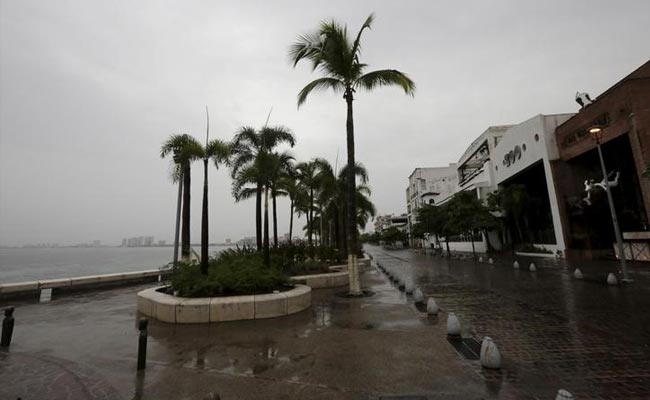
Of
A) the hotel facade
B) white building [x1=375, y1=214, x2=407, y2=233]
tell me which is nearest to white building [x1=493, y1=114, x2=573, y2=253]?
the hotel facade

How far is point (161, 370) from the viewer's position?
4.70 m

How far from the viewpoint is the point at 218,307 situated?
765 cm

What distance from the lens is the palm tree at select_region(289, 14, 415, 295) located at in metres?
11.3

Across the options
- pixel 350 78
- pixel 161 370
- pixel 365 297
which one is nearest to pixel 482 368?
pixel 161 370

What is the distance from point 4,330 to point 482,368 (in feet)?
29.4

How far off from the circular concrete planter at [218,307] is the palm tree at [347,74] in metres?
3.51

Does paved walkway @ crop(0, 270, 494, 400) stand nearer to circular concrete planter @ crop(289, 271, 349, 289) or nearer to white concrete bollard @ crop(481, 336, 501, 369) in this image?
white concrete bollard @ crop(481, 336, 501, 369)

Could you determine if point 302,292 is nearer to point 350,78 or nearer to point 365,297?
point 365,297

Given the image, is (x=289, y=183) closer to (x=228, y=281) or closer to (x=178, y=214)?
(x=178, y=214)

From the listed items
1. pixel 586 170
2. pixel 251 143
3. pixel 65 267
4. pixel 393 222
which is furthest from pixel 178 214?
pixel 393 222

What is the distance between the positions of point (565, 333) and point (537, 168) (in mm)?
29559

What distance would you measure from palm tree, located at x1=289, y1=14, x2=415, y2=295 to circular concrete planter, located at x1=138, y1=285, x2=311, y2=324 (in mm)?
3511

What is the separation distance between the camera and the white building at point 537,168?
85.8 feet

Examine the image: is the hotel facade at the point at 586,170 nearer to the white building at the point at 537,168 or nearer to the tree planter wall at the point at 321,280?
the white building at the point at 537,168
